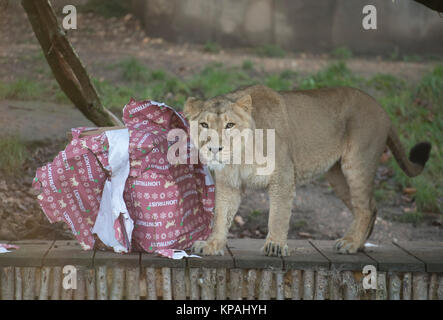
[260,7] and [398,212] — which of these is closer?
[398,212]

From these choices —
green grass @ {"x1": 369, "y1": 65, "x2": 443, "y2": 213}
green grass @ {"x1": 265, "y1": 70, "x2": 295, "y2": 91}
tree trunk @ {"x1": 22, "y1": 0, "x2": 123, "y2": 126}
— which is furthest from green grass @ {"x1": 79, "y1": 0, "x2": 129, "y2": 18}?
tree trunk @ {"x1": 22, "y1": 0, "x2": 123, "y2": 126}

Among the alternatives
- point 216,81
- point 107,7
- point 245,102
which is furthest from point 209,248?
point 107,7

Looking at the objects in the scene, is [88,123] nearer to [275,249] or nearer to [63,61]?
[63,61]

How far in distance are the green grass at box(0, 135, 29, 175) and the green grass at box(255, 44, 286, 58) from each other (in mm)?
4976

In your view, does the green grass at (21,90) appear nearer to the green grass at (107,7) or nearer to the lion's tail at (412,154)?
the green grass at (107,7)

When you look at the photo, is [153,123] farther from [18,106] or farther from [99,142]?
[18,106]

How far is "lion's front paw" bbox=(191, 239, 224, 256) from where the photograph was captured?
15.0ft

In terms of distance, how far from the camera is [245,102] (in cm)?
436

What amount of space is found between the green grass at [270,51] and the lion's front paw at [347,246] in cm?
678

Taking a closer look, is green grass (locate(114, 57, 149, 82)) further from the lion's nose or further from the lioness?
the lion's nose

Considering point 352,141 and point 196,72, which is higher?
point 196,72

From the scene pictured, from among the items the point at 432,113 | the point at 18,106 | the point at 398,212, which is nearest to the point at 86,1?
the point at 18,106

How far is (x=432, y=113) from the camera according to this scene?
918 cm

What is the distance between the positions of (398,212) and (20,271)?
4.60 meters
